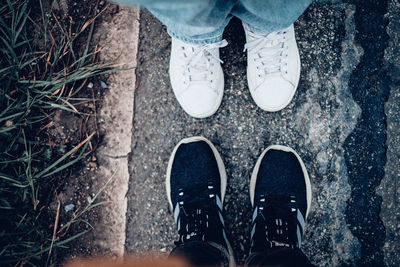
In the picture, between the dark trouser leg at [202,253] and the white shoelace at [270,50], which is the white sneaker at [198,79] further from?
the dark trouser leg at [202,253]

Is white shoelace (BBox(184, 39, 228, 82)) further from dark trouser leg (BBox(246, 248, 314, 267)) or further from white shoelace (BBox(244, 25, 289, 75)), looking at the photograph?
dark trouser leg (BBox(246, 248, 314, 267))

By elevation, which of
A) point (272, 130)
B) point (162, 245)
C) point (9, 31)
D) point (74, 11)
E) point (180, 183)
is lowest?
point (162, 245)

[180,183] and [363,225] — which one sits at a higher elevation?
[180,183]

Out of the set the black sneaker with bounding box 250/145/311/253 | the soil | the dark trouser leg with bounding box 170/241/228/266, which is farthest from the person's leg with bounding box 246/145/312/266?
the soil

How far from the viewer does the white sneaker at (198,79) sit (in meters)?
1.38

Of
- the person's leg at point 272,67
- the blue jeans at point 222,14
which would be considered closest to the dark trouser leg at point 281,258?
the person's leg at point 272,67

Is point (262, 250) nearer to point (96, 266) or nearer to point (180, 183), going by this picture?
point (180, 183)

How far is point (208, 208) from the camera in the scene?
1406mm

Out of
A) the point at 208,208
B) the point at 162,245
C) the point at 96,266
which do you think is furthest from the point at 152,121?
the point at 96,266

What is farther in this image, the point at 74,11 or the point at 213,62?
the point at 74,11

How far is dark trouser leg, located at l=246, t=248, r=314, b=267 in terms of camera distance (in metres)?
1.17

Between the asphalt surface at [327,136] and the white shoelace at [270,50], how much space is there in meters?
0.12

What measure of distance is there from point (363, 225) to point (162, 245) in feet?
3.47

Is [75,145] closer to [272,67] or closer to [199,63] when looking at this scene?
[199,63]
